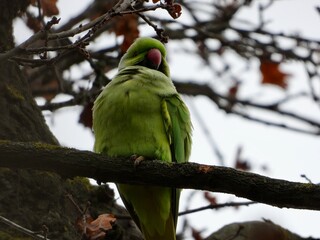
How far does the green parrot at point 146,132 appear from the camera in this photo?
3.68 meters

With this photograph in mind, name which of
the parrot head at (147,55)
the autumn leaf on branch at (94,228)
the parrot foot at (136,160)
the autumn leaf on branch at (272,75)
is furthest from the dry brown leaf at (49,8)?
the autumn leaf on branch at (272,75)

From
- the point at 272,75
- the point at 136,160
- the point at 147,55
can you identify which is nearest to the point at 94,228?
the point at 136,160

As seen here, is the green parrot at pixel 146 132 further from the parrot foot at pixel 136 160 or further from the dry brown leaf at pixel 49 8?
the dry brown leaf at pixel 49 8

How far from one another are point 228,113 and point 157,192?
2455 millimetres

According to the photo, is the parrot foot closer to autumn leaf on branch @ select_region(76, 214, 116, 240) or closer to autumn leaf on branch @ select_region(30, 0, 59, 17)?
autumn leaf on branch @ select_region(76, 214, 116, 240)

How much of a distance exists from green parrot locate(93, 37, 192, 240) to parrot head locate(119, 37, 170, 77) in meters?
0.32

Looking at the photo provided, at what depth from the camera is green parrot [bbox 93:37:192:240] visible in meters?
3.68

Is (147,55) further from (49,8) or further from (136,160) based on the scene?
(136,160)

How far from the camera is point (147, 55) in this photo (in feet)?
14.4

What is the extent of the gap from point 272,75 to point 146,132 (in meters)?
2.83

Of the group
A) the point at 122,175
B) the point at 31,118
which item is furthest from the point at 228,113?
the point at 122,175

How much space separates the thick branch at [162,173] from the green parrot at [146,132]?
1.50 ft

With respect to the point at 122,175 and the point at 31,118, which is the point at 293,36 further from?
the point at 122,175

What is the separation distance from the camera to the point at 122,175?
3.16 meters
